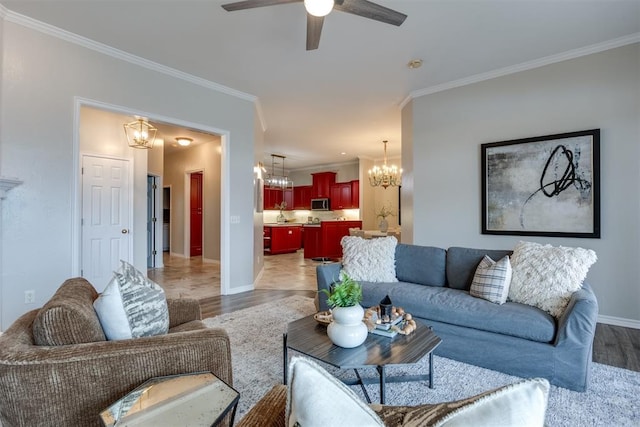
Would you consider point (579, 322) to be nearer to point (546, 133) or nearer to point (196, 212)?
point (546, 133)

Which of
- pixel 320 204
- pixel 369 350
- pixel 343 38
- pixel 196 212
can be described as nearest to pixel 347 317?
pixel 369 350

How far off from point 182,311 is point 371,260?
1867 mm

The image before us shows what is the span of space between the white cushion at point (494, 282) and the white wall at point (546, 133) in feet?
4.94

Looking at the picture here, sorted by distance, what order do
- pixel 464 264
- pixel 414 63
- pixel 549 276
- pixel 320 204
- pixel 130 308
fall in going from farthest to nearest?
pixel 320 204 → pixel 414 63 → pixel 464 264 → pixel 549 276 → pixel 130 308

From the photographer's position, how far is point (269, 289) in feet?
15.5

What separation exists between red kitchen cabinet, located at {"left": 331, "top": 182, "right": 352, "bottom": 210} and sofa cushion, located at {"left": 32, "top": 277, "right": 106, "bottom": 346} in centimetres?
811

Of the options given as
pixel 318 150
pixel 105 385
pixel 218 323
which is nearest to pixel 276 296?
pixel 218 323

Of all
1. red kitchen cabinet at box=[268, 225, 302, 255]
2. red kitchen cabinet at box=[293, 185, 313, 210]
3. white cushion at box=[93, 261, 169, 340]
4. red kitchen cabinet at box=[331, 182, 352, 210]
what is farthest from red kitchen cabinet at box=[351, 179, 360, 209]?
white cushion at box=[93, 261, 169, 340]

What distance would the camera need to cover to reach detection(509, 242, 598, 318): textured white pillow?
7.13 feet

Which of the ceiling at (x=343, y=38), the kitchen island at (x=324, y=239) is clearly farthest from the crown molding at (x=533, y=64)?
the kitchen island at (x=324, y=239)

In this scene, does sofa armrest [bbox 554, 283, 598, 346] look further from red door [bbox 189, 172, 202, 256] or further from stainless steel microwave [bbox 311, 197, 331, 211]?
stainless steel microwave [bbox 311, 197, 331, 211]

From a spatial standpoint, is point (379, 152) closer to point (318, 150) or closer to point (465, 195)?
point (318, 150)

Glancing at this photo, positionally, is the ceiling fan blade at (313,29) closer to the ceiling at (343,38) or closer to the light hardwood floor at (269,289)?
the ceiling at (343,38)

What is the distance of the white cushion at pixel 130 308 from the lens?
52.8 inches
